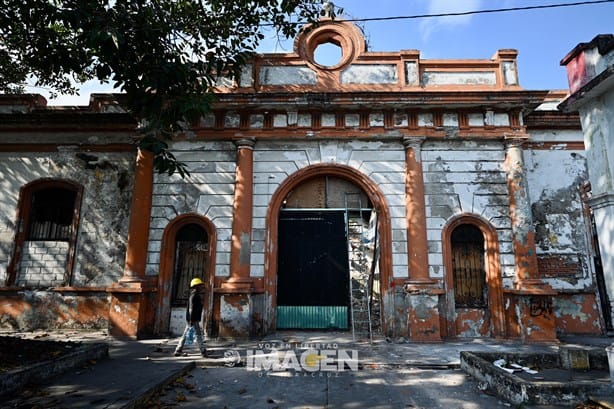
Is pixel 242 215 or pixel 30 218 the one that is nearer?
pixel 242 215

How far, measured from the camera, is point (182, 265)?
9.02 meters

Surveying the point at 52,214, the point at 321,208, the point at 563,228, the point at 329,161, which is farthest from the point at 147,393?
the point at 563,228

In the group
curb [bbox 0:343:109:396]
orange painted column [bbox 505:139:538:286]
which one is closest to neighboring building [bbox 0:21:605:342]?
orange painted column [bbox 505:139:538:286]

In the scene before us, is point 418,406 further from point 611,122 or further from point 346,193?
point 346,193

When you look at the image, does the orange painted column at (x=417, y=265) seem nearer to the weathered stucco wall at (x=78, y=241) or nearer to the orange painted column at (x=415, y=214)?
the orange painted column at (x=415, y=214)

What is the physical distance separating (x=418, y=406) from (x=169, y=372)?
11.0 feet

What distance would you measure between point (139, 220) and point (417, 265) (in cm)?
620

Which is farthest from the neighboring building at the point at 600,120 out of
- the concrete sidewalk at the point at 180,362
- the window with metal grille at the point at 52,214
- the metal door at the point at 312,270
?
the window with metal grille at the point at 52,214

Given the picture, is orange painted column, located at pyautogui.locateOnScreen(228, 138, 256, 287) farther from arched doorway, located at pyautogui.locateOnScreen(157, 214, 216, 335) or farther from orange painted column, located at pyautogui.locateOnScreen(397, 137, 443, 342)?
orange painted column, located at pyautogui.locateOnScreen(397, 137, 443, 342)

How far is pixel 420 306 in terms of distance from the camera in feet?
26.3

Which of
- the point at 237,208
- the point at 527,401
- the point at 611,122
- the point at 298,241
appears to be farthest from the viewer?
the point at 298,241

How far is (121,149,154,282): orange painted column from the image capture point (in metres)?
8.47

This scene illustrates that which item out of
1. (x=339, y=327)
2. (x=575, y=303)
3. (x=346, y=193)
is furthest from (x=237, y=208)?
(x=575, y=303)

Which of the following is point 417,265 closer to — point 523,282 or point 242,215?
point 523,282
